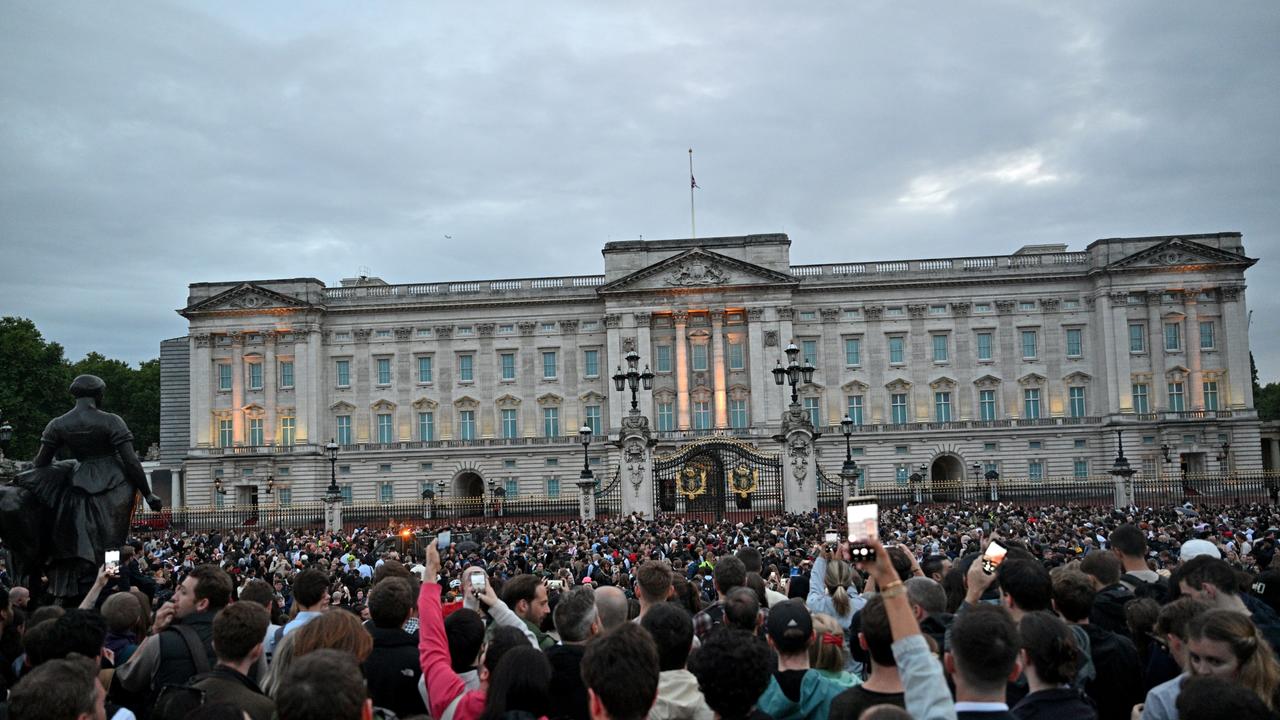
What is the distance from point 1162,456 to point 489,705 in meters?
68.3

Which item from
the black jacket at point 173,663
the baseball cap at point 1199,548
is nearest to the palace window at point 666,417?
the baseball cap at point 1199,548

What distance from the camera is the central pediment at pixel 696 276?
220ft

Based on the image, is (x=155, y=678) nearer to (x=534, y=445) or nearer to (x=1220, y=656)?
(x=1220, y=656)

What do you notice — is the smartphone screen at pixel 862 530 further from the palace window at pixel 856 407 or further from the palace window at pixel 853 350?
the palace window at pixel 853 350

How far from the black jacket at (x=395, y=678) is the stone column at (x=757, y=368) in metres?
59.9

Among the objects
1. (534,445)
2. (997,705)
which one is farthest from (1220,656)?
(534,445)

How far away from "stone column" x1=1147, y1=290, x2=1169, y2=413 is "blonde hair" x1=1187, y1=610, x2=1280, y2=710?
224ft

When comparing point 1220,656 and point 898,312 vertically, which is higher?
point 898,312

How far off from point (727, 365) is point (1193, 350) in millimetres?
30906

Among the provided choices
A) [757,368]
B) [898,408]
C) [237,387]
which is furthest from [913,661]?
[237,387]

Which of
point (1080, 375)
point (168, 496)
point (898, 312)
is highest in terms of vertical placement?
point (898, 312)

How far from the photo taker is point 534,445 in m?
68.9

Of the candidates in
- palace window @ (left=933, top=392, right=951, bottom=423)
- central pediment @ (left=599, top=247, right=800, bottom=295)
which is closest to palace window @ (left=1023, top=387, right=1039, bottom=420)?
palace window @ (left=933, top=392, right=951, bottom=423)

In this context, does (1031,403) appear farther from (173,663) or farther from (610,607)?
(173,663)
